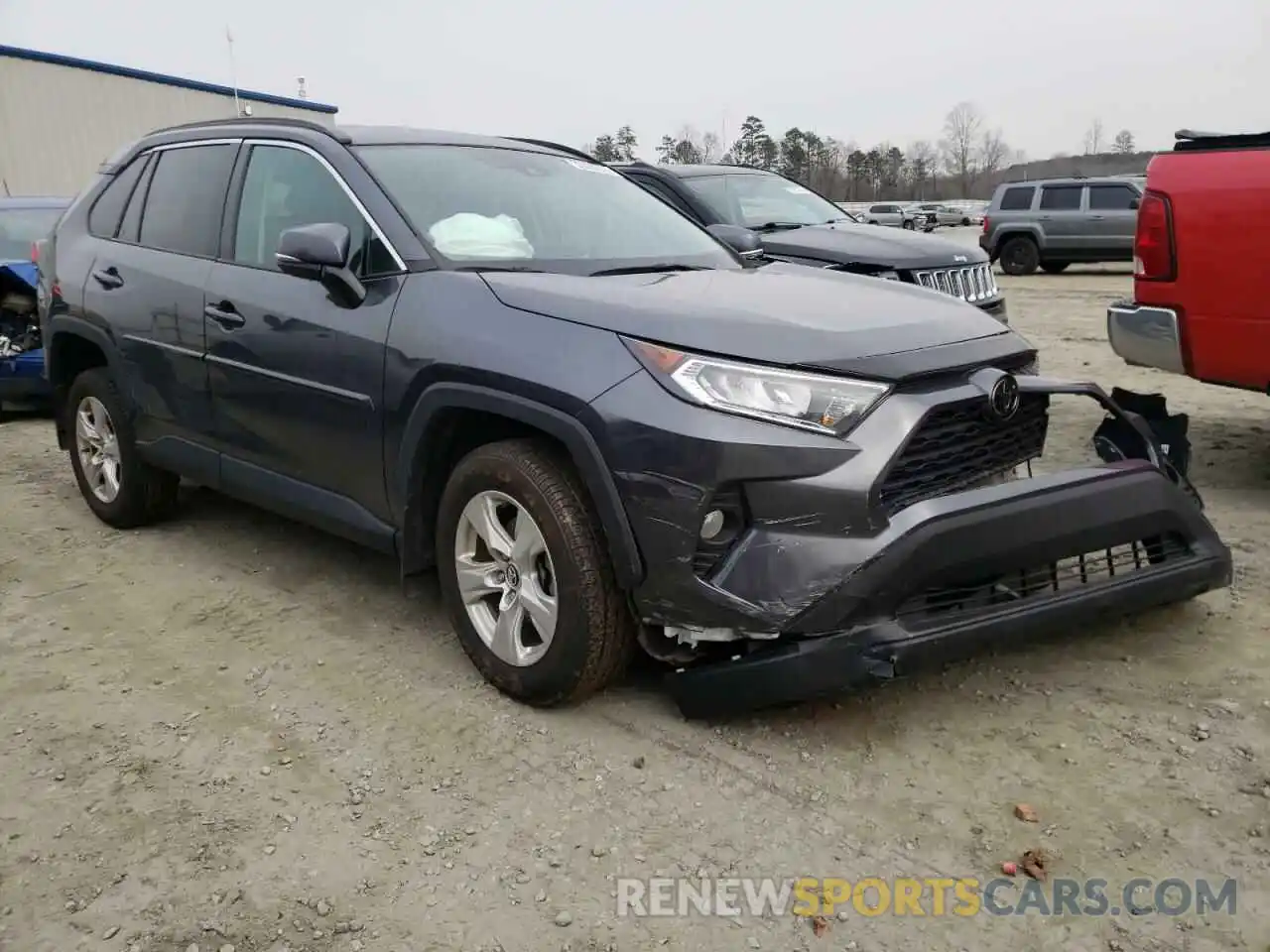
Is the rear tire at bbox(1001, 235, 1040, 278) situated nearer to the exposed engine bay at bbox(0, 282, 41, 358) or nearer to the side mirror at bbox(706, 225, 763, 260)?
the side mirror at bbox(706, 225, 763, 260)

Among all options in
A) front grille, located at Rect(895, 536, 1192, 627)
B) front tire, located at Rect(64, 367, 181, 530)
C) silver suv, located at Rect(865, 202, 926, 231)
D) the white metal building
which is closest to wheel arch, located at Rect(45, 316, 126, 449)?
front tire, located at Rect(64, 367, 181, 530)

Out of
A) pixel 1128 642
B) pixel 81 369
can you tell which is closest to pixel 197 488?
pixel 81 369

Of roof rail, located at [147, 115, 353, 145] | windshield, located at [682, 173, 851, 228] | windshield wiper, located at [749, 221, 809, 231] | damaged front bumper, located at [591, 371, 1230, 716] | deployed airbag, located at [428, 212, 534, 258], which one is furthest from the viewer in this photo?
windshield, located at [682, 173, 851, 228]

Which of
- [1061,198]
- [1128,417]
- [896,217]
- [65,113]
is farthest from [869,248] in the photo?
[896,217]

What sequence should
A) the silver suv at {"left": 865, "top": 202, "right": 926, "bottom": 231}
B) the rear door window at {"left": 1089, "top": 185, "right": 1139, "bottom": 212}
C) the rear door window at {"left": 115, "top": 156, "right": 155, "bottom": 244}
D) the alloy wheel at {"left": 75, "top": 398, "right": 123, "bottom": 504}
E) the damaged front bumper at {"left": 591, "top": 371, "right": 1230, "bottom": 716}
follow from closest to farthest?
the damaged front bumper at {"left": 591, "top": 371, "right": 1230, "bottom": 716}
the rear door window at {"left": 115, "top": 156, "right": 155, "bottom": 244}
the alloy wheel at {"left": 75, "top": 398, "right": 123, "bottom": 504}
the rear door window at {"left": 1089, "top": 185, "right": 1139, "bottom": 212}
the silver suv at {"left": 865, "top": 202, "right": 926, "bottom": 231}

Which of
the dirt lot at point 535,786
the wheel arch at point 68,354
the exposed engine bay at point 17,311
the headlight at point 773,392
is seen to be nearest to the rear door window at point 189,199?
the wheel arch at point 68,354

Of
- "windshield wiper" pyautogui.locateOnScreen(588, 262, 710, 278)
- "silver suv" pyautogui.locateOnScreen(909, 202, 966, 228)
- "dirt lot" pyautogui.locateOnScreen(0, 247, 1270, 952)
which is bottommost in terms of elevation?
"dirt lot" pyautogui.locateOnScreen(0, 247, 1270, 952)

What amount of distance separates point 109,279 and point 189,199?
581 mm

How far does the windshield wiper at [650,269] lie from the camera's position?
3418mm

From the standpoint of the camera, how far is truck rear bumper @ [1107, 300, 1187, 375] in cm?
461

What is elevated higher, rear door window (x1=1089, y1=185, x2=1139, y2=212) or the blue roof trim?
the blue roof trim

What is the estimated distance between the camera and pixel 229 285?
152 inches

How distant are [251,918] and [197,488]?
150 inches

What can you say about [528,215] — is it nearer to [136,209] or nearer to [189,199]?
[189,199]
